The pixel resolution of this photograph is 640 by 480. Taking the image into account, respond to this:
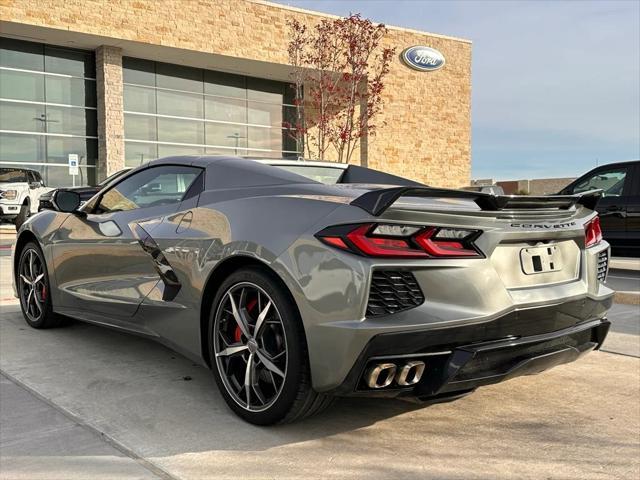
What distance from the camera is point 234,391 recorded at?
3236 millimetres

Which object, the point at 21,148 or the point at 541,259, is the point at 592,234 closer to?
the point at 541,259

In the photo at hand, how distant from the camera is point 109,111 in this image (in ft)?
76.1

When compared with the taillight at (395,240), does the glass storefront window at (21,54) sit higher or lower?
higher

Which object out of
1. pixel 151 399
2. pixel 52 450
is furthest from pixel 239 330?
pixel 52 450

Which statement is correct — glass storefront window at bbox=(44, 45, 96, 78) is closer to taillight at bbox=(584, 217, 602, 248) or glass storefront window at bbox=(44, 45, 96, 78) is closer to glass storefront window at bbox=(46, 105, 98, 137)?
glass storefront window at bbox=(46, 105, 98, 137)

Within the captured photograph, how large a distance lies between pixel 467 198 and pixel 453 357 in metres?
0.76

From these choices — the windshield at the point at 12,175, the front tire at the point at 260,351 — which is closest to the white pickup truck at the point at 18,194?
the windshield at the point at 12,175

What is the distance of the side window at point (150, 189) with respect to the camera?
3850 mm

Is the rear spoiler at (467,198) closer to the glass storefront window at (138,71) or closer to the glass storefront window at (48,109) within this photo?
the glass storefront window at (48,109)

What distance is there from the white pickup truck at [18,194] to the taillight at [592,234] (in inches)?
646

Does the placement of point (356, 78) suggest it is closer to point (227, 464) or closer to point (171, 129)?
point (171, 129)

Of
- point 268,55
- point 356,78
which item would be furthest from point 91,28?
point 356,78

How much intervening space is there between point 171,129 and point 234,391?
23.9m

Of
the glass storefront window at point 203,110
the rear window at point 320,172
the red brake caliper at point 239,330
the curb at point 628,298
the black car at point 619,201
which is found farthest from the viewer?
the glass storefront window at point 203,110
